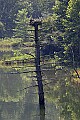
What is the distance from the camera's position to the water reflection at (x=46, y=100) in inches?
1212

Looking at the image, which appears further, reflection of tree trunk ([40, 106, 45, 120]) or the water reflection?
the water reflection

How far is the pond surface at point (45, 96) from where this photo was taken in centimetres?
3077

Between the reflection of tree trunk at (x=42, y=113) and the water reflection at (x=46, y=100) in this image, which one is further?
the water reflection at (x=46, y=100)

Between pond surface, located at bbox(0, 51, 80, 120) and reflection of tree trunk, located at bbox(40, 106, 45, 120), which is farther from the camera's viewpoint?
pond surface, located at bbox(0, 51, 80, 120)

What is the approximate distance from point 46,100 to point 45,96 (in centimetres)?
198

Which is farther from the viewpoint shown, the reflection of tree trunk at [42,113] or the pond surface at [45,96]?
the pond surface at [45,96]

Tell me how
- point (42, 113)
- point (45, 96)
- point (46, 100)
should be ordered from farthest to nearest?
point (45, 96), point (46, 100), point (42, 113)

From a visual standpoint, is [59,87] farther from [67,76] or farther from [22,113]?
[22,113]

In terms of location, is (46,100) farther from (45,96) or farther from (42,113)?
(42,113)

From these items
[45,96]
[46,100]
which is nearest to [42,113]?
[46,100]

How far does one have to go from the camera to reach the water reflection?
30781mm

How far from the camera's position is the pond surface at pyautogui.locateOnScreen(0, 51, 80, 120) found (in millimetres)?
30766

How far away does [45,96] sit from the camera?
38594 mm

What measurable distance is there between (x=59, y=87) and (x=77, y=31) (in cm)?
1156
